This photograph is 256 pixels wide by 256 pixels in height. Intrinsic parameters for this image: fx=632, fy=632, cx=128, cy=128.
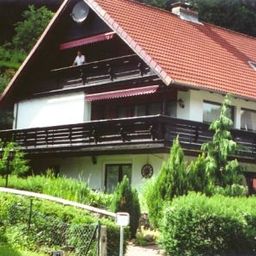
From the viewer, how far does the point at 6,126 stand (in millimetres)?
32844

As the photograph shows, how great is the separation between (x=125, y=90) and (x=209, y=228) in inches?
447

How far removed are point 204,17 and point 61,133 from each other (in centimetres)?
2336

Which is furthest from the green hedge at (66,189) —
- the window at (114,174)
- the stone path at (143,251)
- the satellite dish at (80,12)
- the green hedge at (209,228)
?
the satellite dish at (80,12)

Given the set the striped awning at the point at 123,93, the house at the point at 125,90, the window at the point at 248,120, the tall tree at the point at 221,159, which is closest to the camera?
the tall tree at the point at 221,159

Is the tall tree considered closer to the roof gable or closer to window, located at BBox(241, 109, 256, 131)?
the roof gable

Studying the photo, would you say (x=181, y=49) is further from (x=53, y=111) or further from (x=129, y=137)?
(x=53, y=111)

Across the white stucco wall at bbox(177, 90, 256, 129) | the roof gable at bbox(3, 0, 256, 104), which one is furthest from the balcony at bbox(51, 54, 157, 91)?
the white stucco wall at bbox(177, 90, 256, 129)

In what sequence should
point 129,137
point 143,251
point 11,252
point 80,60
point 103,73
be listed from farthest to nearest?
point 80,60
point 103,73
point 129,137
point 143,251
point 11,252

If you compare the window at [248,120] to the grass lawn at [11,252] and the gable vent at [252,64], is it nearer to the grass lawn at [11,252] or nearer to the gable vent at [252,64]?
the gable vent at [252,64]

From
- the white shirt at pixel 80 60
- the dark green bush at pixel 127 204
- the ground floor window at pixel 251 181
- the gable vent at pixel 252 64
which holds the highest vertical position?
the gable vent at pixel 252 64

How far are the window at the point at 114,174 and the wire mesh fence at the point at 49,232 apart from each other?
27.2ft

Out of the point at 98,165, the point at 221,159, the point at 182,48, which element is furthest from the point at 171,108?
the point at 221,159

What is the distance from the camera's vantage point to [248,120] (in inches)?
957

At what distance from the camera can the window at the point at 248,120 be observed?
78.8ft
